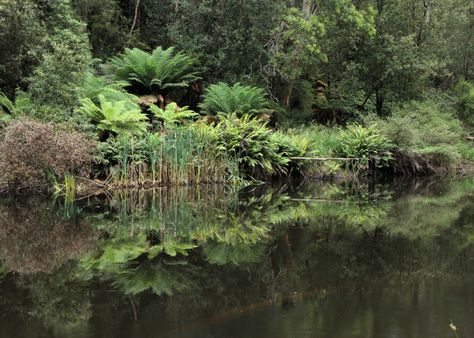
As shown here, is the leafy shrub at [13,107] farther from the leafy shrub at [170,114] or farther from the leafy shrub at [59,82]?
the leafy shrub at [170,114]

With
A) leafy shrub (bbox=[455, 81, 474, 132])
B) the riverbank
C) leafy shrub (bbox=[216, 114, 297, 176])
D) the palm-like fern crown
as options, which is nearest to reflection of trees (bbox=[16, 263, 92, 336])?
the riverbank

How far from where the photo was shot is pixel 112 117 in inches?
563

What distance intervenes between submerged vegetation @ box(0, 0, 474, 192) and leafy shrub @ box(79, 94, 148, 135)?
0.04 metres

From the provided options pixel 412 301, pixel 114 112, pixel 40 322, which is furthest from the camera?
pixel 114 112

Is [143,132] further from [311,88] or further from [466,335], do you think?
[466,335]

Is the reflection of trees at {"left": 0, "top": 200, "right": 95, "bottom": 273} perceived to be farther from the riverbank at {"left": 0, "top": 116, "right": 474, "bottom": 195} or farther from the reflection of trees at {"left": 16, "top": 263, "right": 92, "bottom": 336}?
the riverbank at {"left": 0, "top": 116, "right": 474, "bottom": 195}

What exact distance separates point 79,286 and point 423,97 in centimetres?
1932

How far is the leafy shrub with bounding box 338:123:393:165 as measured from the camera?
58.2ft

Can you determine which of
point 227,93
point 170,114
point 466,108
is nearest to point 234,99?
point 227,93

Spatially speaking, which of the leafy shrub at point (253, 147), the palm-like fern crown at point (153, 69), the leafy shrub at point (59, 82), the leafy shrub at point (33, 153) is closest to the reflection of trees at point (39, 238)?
the leafy shrub at point (33, 153)

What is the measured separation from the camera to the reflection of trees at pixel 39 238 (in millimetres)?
6711

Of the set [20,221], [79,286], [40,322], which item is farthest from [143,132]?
[40,322]

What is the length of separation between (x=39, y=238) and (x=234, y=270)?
3280 mm

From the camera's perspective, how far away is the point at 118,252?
7172 millimetres
